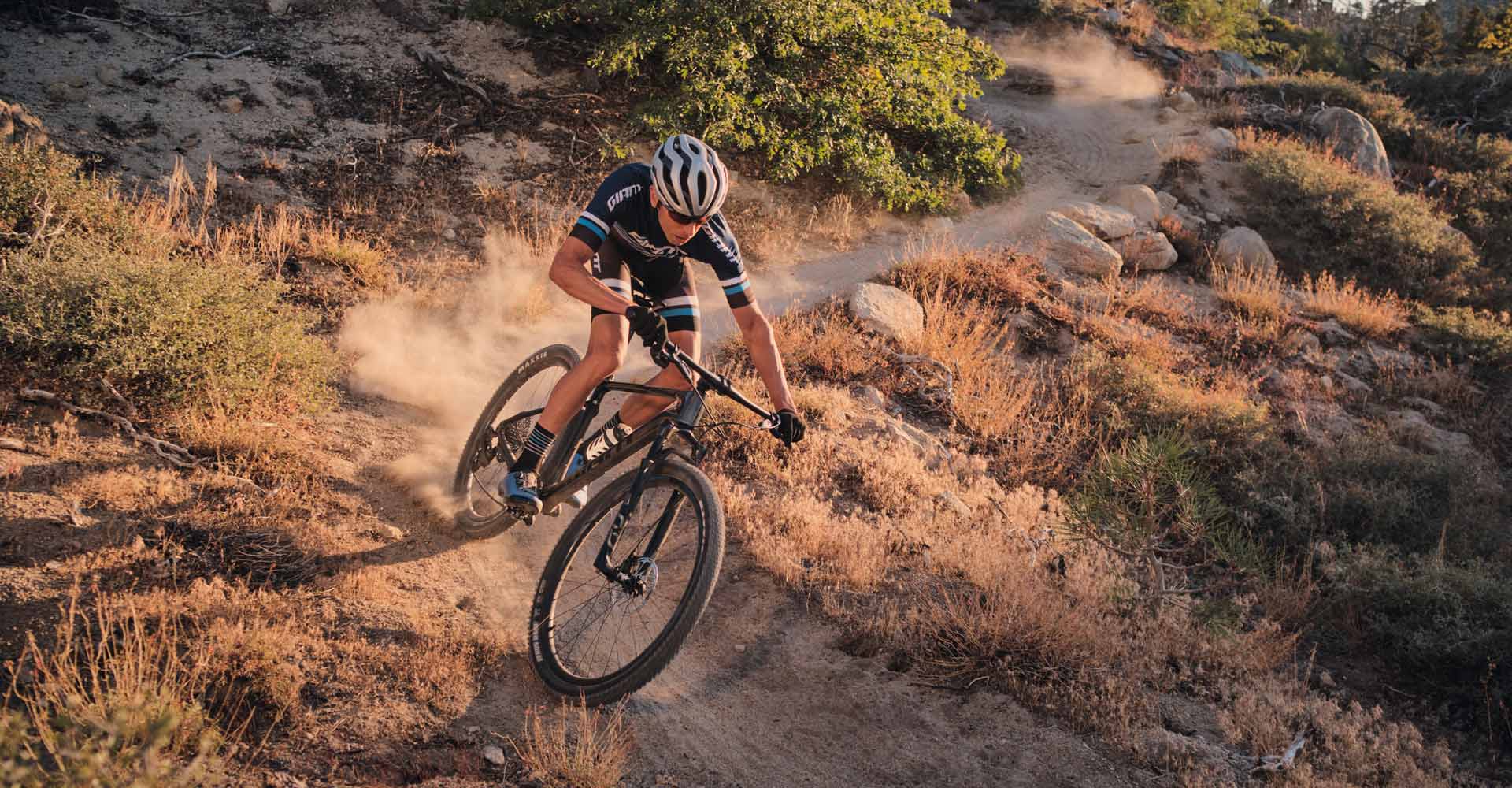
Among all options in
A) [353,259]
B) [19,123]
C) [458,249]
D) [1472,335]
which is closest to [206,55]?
[19,123]

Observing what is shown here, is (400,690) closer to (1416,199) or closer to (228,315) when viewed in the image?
(228,315)

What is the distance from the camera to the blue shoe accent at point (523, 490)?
4848mm

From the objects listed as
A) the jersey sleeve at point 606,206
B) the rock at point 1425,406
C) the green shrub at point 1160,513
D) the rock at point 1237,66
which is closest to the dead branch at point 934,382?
the green shrub at point 1160,513

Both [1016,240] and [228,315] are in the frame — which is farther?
[1016,240]

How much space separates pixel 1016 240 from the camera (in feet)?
45.9

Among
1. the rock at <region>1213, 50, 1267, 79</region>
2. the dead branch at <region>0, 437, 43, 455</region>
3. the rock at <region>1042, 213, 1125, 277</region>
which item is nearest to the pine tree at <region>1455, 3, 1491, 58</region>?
the rock at <region>1213, 50, 1267, 79</region>

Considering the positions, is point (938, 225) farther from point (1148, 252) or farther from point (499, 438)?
point (499, 438)

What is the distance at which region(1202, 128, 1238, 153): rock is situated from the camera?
719 inches

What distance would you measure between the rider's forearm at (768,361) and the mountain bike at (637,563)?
0.54ft

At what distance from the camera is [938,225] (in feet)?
47.0

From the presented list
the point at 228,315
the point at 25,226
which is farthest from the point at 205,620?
the point at 25,226

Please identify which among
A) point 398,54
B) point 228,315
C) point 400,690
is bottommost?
point 400,690

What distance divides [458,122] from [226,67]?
3.38m

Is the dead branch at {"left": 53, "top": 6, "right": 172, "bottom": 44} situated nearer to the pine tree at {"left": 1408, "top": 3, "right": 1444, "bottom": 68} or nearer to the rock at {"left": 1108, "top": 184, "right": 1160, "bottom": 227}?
the rock at {"left": 1108, "top": 184, "right": 1160, "bottom": 227}
